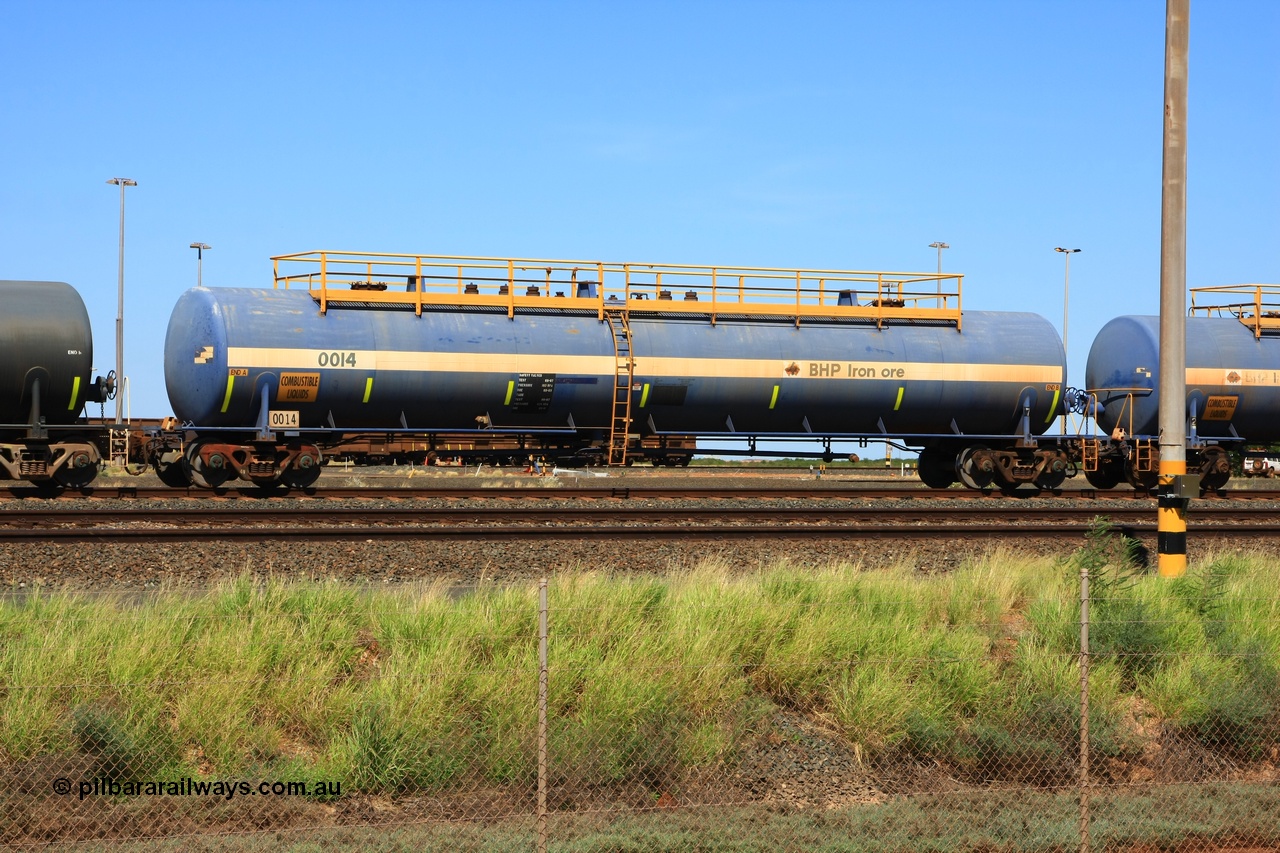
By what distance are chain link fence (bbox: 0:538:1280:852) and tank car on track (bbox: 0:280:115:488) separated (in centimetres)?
1227

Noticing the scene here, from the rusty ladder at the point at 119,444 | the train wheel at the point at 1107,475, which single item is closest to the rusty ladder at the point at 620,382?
the rusty ladder at the point at 119,444

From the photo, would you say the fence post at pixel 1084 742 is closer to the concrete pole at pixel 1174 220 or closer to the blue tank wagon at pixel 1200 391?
the concrete pole at pixel 1174 220

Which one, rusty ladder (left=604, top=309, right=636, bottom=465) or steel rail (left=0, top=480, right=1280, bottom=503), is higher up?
rusty ladder (left=604, top=309, right=636, bottom=465)

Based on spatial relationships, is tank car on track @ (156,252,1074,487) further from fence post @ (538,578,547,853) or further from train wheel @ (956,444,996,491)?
fence post @ (538,578,547,853)

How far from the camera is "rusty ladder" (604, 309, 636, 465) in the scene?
24969 mm

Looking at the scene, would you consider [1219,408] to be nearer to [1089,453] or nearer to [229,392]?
[1089,453]

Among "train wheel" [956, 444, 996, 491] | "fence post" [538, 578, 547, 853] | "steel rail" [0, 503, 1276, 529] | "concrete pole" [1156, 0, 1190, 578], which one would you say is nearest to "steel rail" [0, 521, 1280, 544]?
"steel rail" [0, 503, 1276, 529]

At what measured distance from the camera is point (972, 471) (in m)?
27.9

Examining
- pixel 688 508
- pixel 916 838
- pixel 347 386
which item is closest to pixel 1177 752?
pixel 916 838

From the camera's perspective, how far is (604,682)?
9.84 metres

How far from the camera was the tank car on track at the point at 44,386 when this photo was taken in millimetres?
22484

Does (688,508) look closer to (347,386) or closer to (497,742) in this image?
(347,386)

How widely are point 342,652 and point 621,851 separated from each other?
3207 millimetres

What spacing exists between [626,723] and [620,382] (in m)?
15.8
